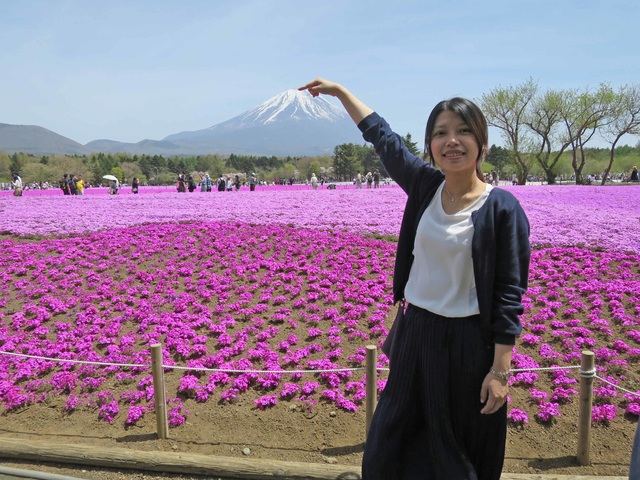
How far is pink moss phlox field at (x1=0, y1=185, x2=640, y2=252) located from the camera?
36.2ft

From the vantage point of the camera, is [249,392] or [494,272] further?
[249,392]

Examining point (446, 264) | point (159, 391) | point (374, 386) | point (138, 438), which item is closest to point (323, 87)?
point (446, 264)

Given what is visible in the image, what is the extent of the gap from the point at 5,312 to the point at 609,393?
8.33 m

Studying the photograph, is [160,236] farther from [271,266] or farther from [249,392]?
[249,392]

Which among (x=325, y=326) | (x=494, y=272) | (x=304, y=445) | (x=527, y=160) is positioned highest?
(x=527, y=160)

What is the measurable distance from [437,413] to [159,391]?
2.80 metres

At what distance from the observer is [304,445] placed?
3.96 m

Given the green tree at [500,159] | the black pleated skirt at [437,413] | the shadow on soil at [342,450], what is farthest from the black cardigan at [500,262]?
the green tree at [500,159]

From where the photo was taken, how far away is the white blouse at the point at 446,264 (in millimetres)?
1883

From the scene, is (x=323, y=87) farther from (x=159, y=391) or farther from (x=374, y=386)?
(x=159, y=391)

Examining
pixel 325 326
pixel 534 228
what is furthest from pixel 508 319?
pixel 534 228

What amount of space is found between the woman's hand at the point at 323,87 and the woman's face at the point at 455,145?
737 millimetres

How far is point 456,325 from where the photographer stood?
1913 mm

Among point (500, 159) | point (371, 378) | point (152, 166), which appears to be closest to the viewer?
point (371, 378)
